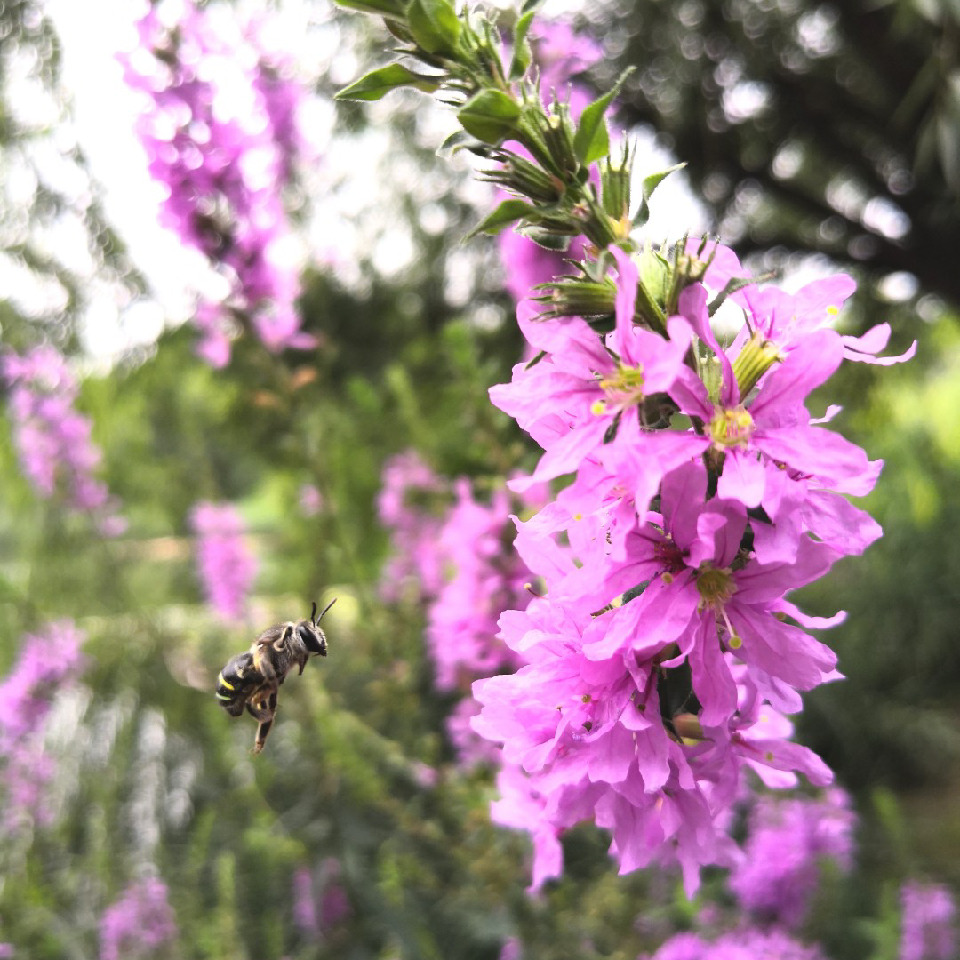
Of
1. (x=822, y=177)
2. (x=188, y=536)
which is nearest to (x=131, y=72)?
(x=188, y=536)

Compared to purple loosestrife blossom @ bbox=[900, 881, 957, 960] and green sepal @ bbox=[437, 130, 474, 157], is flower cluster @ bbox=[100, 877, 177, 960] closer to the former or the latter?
purple loosestrife blossom @ bbox=[900, 881, 957, 960]

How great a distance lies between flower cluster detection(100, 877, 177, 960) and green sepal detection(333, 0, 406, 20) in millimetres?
2858

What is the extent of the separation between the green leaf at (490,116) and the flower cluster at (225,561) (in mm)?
3591

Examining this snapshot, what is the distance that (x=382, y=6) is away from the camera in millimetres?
878

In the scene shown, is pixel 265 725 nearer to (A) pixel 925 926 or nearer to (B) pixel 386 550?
(A) pixel 925 926

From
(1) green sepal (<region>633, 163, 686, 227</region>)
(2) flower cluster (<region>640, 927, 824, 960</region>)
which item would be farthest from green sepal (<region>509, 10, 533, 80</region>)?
(2) flower cluster (<region>640, 927, 824, 960</region>)

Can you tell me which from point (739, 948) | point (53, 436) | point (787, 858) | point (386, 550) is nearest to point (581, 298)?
point (739, 948)

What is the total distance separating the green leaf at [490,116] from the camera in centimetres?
79

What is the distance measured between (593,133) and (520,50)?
0.13 metres

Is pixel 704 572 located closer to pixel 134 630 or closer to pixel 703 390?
pixel 703 390

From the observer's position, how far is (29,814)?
317 cm

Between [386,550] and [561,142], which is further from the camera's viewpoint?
[386,550]

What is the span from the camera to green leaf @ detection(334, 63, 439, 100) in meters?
0.88

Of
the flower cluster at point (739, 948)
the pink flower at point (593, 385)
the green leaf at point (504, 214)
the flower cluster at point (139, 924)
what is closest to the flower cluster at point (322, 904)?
the flower cluster at point (139, 924)
